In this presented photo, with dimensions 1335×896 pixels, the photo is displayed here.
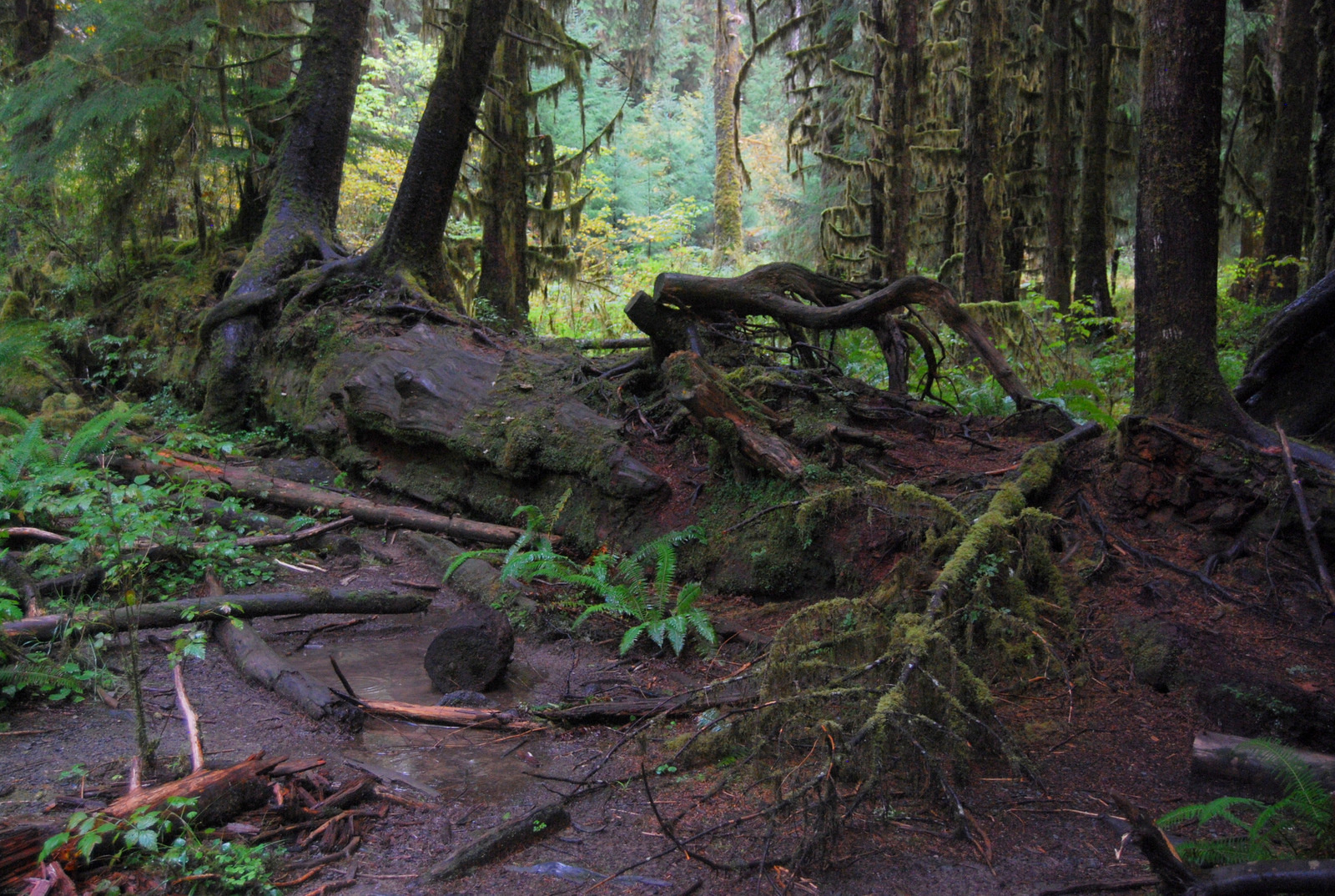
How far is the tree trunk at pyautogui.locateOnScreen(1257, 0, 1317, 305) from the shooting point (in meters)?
12.7

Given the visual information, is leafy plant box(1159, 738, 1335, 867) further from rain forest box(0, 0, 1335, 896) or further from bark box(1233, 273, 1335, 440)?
bark box(1233, 273, 1335, 440)

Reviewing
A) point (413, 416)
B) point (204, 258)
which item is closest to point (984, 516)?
point (413, 416)

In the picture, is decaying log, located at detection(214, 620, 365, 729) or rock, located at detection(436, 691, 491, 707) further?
rock, located at detection(436, 691, 491, 707)

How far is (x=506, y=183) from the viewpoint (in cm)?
1276

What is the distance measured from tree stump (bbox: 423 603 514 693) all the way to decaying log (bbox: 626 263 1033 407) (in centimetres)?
335

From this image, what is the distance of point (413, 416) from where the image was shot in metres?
7.95

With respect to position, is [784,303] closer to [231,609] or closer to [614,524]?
[614,524]

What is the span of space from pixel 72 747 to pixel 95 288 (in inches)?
475

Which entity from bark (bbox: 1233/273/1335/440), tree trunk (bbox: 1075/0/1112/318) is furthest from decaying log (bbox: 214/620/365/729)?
tree trunk (bbox: 1075/0/1112/318)

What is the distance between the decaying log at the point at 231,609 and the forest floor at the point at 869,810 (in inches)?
7.5

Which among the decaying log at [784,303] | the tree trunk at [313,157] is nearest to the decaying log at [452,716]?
the decaying log at [784,303]

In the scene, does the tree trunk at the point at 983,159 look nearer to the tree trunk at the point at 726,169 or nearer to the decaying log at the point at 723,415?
the decaying log at the point at 723,415

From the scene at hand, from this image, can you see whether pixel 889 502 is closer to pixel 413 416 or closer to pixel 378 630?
pixel 378 630

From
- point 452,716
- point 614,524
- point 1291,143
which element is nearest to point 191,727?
point 452,716
